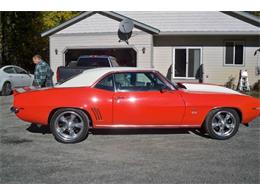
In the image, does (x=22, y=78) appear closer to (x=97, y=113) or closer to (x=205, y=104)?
(x=97, y=113)

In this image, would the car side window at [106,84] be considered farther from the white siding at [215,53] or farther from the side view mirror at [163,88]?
the white siding at [215,53]

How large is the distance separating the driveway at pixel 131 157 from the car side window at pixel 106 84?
99 cm

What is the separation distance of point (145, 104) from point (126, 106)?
35 cm

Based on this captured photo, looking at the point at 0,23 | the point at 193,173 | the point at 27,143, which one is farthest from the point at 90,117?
the point at 0,23

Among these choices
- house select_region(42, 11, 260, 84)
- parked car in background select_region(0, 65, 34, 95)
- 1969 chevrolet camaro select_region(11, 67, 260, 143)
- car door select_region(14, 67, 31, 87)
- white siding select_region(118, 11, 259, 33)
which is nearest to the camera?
A: 1969 chevrolet camaro select_region(11, 67, 260, 143)

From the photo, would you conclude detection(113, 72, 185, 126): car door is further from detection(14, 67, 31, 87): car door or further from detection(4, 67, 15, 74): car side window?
detection(14, 67, 31, 87): car door

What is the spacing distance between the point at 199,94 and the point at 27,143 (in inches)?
131

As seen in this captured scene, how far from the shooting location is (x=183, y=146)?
21.9ft

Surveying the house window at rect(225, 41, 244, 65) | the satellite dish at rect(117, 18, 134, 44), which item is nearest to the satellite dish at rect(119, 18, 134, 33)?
the satellite dish at rect(117, 18, 134, 44)

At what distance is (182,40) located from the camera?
1852cm

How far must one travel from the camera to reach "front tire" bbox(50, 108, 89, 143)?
6902 millimetres

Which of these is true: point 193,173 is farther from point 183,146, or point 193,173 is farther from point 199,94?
point 199,94

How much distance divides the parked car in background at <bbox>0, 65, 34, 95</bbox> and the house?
3.35 meters

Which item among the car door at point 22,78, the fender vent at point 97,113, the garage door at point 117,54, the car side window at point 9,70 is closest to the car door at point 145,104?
the fender vent at point 97,113
